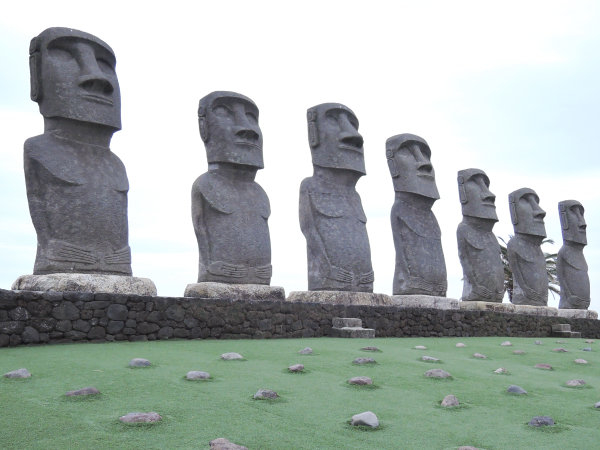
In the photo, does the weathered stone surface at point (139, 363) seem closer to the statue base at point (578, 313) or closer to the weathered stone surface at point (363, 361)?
the weathered stone surface at point (363, 361)

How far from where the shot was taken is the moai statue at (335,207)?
12.4 meters

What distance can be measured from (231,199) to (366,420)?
23.3 ft

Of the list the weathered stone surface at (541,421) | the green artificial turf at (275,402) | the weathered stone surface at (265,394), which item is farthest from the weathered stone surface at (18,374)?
the weathered stone surface at (541,421)

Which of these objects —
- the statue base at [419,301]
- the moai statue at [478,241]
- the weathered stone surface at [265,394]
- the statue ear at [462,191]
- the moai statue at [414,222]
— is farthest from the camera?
the statue ear at [462,191]

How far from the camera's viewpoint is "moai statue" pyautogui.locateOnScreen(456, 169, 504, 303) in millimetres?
15672

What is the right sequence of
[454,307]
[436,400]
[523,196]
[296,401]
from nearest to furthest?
[296,401] → [436,400] → [454,307] → [523,196]

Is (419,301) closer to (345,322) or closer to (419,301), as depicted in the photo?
(419,301)

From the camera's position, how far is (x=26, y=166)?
363 inches

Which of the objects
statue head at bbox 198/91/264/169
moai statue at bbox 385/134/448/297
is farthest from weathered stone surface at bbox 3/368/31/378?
moai statue at bbox 385/134/448/297

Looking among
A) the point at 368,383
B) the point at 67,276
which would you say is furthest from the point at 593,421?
the point at 67,276

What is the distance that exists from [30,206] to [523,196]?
42.5ft

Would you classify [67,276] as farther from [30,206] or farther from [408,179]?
[408,179]

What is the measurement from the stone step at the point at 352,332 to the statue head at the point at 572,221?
11.4 metres

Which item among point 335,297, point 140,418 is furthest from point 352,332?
point 140,418
